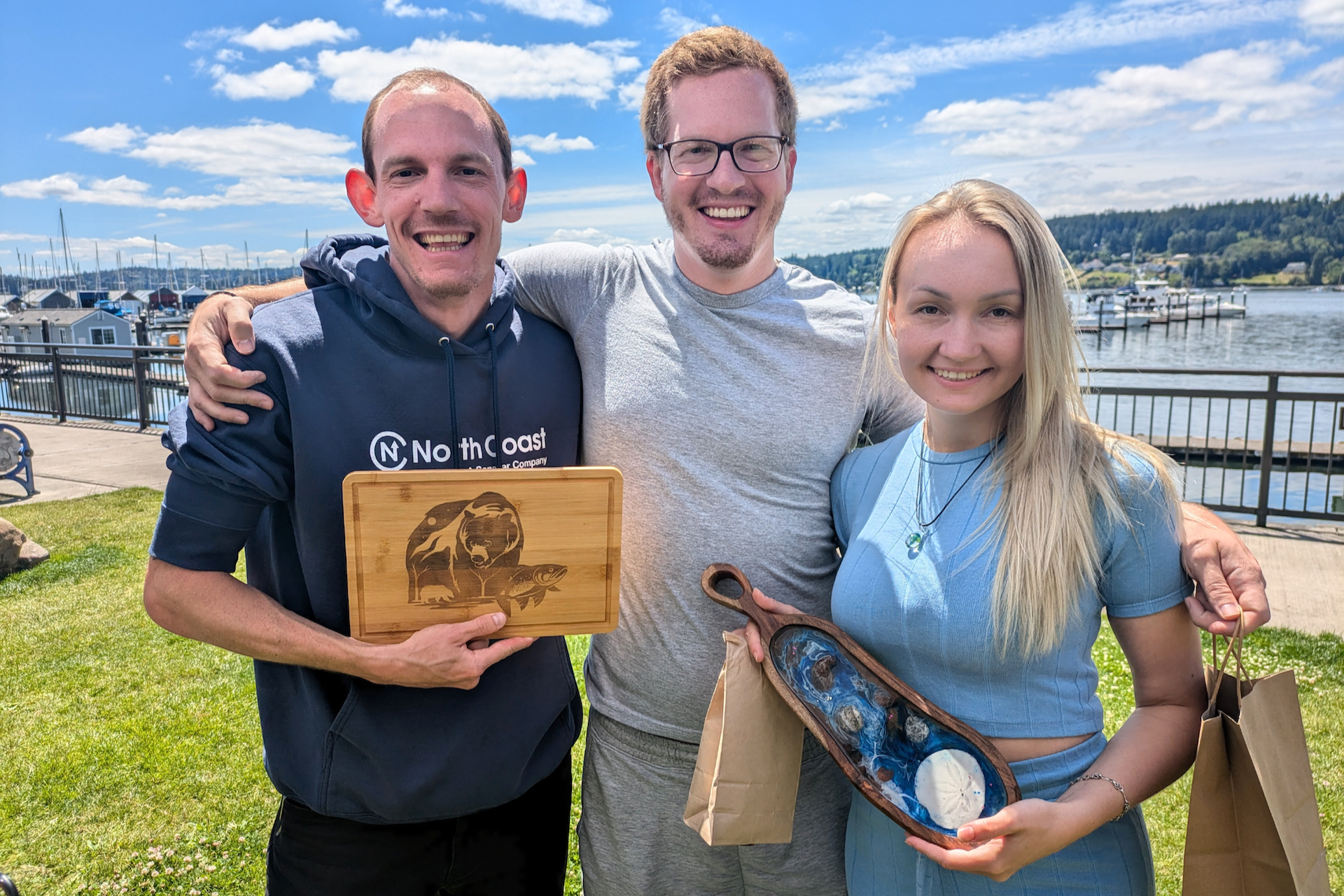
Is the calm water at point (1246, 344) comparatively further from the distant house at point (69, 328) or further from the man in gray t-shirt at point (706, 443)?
the distant house at point (69, 328)

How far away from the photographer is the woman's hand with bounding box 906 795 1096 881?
1476mm

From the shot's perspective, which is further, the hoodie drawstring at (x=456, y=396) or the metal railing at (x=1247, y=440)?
the metal railing at (x=1247, y=440)

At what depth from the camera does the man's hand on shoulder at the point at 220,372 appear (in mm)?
1747

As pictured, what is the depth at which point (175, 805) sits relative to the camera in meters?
3.93

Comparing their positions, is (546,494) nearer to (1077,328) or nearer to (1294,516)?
(1077,328)

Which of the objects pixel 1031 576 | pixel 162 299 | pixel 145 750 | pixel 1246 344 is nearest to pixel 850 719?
pixel 1031 576

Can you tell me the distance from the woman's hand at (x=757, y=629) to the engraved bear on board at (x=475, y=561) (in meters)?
0.44

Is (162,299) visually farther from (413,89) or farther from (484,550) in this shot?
Result: (484,550)

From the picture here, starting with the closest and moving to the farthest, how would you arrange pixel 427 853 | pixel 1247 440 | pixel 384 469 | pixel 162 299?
1. pixel 384 469
2. pixel 427 853
3. pixel 1247 440
4. pixel 162 299

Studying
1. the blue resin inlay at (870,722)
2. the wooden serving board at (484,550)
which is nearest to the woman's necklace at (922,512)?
the blue resin inlay at (870,722)

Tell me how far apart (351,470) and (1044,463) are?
157 centimetres

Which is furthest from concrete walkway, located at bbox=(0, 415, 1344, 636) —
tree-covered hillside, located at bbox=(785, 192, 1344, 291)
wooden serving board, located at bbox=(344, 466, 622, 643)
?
tree-covered hillside, located at bbox=(785, 192, 1344, 291)

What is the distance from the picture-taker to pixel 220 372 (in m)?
1.74

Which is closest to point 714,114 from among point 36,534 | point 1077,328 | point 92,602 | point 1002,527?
point 1077,328
